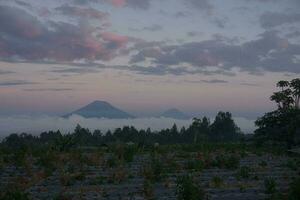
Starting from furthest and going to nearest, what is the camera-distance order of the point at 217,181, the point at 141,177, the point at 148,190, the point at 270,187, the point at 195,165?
1. the point at 195,165
2. the point at 141,177
3. the point at 217,181
4. the point at 148,190
5. the point at 270,187

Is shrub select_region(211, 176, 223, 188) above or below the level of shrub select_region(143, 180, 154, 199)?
above

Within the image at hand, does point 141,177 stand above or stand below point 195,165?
below

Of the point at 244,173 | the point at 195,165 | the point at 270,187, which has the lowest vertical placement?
the point at 270,187

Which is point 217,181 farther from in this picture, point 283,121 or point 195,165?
point 283,121

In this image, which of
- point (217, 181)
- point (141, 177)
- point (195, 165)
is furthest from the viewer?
point (195, 165)

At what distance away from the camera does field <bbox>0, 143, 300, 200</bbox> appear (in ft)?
47.5

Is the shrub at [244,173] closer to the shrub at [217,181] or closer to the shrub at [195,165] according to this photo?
the shrub at [217,181]

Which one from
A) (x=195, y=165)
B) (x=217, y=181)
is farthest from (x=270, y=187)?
(x=195, y=165)

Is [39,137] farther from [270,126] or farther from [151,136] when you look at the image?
[270,126]

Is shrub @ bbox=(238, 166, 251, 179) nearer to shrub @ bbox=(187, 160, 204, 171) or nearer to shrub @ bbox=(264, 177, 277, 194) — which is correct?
shrub @ bbox=(187, 160, 204, 171)

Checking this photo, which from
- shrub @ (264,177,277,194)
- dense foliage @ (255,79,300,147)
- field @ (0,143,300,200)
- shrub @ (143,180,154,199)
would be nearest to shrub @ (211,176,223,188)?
field @ (0,143,300,200)

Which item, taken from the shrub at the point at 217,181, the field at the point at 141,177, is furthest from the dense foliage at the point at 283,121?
the shrub at the point at 217,181

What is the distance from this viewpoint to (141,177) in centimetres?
1747

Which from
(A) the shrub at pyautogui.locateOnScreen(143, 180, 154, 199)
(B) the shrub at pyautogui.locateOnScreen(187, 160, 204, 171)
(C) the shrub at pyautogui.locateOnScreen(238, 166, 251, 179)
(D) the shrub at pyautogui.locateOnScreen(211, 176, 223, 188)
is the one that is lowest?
(A) the shrub at pyautogui.locateOnScreen(143, 180, 154, 199)
